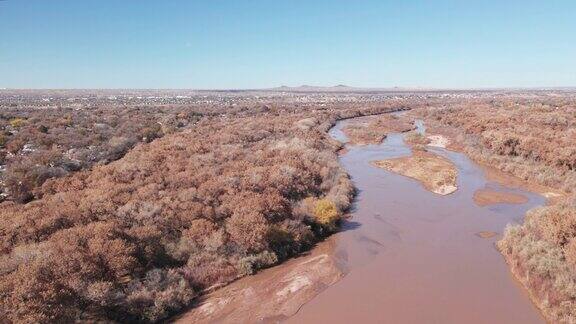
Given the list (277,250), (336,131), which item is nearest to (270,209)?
(277,250)

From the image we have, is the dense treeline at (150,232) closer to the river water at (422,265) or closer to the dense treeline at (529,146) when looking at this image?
the river water at (422,265)

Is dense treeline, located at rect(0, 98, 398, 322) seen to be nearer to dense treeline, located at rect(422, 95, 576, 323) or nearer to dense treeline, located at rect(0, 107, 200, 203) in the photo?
dense treeline, located at rect(0, 107, 200, 203)

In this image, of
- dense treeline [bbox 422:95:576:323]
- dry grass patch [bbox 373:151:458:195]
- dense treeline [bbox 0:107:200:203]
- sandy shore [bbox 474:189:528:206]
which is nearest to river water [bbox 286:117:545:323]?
sandy shore [bbox 474:189:528:206]

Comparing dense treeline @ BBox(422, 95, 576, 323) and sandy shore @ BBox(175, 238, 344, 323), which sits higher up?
dense treeline @ BBox(422, 95, 576, 323)

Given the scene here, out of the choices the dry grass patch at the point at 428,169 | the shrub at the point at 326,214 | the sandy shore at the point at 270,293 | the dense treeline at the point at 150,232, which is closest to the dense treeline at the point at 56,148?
the dense treeline at the point at 150,232

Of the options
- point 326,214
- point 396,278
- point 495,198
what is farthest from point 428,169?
point 396,278
